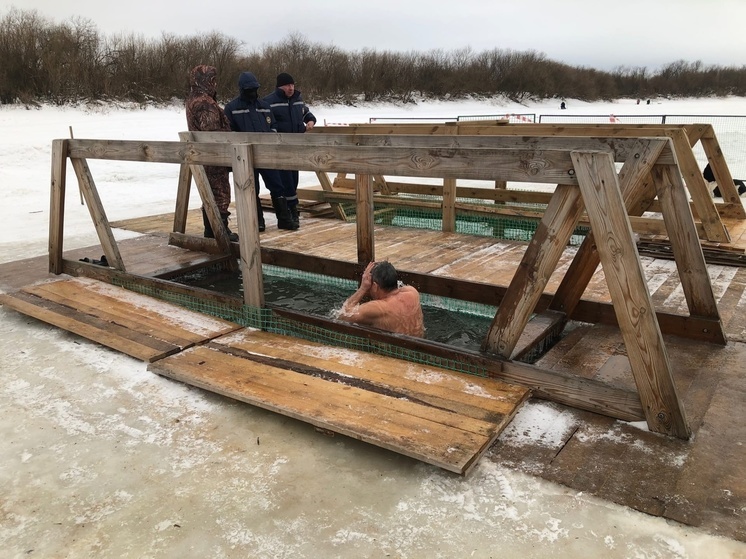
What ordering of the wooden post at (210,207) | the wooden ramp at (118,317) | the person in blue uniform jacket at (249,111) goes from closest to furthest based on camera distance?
1. the wooden ramp at (118,317)
2. the wooden post at (210,207)
3. the person in blue uniform jacket at (249,111)

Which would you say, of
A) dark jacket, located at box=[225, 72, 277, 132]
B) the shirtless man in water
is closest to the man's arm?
the shirtless man in water

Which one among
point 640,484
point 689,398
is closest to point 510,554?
point 640,484

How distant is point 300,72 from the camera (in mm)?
28234

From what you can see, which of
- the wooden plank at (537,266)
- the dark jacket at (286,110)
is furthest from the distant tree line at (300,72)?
the wooden plank at (537,266)

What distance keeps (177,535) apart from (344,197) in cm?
693

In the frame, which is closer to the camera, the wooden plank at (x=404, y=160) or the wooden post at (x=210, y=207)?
the wooden plank at (x=404, y=160)

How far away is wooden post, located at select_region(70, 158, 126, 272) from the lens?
5133 mm

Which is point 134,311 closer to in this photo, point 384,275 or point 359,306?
point 359,306

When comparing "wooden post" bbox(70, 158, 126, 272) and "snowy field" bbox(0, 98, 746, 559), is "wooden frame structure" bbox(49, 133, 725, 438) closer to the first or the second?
"snowy field" bbox(0, 98, 746, 559)

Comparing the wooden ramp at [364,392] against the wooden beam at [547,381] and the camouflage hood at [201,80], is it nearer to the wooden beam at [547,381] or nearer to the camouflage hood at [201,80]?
the wooden beam at [547,381]

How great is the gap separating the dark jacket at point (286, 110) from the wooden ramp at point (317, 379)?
142 inches

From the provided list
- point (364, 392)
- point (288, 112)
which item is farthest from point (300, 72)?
point (364, 392)

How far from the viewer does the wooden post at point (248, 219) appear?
388cm

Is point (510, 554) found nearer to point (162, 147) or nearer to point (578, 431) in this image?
point (578, 431)
